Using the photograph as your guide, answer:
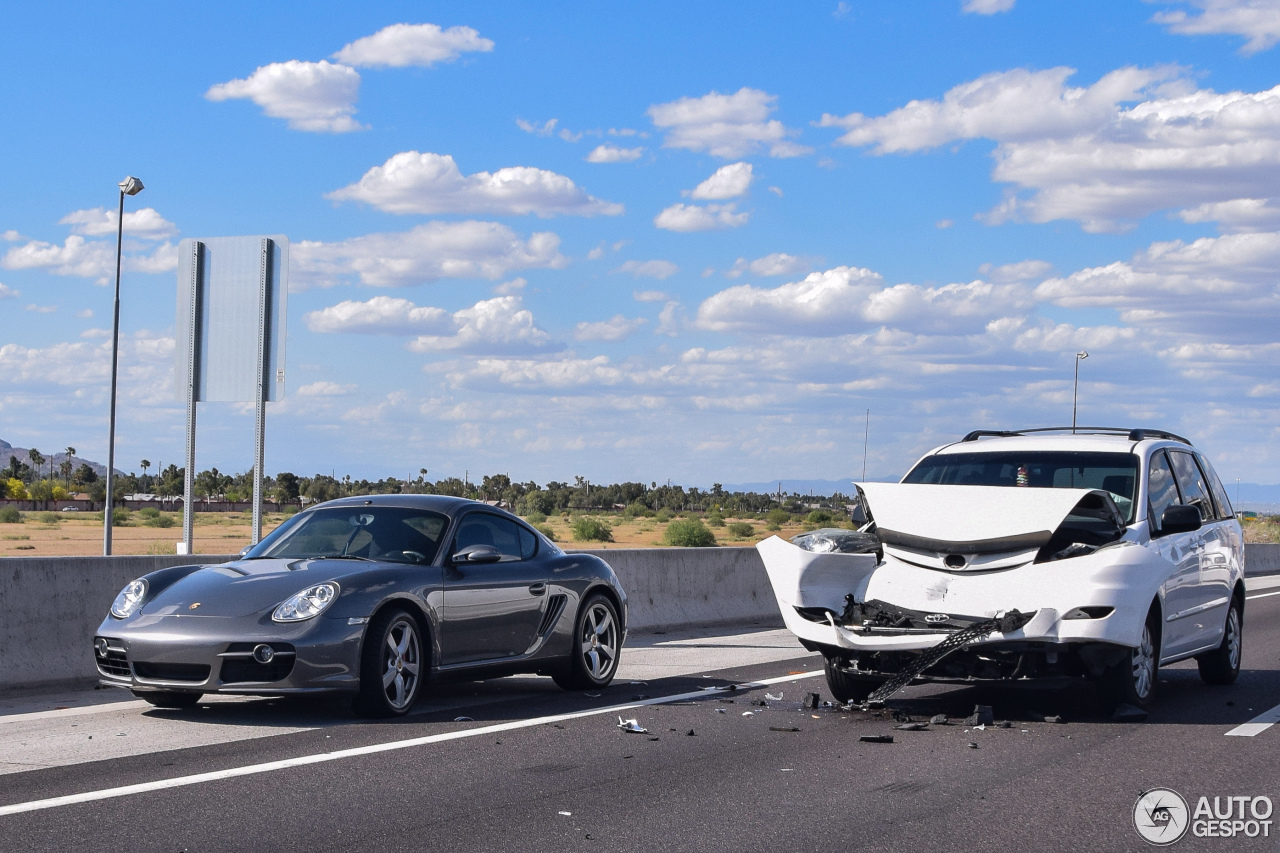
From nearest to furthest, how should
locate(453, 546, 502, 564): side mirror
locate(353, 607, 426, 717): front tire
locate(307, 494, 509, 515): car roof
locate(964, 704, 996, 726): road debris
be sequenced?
locate(353, 607, 426, 717): front tire < locate(964, 704, 996, 726): road debris < locate(453, 546, 502, 564): side mirror < locate(307, 494, 509, 515): car roof

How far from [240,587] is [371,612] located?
870 millimetres

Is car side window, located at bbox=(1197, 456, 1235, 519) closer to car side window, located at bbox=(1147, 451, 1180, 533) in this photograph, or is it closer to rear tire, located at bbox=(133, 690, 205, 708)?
car side window, located at bbox=(1147, 451, 1180, 533)

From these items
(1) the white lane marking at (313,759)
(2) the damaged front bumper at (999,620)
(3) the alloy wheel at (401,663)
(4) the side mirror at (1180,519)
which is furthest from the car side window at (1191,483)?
(3) the alloy wheel at (401,663)

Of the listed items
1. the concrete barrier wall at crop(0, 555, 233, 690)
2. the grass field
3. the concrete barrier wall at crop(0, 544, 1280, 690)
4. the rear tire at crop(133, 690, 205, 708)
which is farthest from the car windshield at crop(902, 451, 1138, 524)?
the grass field

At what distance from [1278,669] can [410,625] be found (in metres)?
8.26

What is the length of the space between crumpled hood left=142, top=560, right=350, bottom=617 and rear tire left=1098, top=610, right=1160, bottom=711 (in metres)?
4.97

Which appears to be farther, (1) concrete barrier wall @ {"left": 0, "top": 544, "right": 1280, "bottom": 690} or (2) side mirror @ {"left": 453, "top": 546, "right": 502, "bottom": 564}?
(1) concrete barrier wall @ {"left": 0, "top": 544, "right": 1280, "bottom": 690}

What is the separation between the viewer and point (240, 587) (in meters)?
8.80

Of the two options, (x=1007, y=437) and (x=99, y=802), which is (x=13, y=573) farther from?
(x=1007, y=437)

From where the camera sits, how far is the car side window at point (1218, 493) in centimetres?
1154

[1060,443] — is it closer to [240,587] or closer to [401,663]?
[401,663]

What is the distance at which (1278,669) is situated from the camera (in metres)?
12.8

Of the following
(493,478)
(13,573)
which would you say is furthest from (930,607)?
(493,478)

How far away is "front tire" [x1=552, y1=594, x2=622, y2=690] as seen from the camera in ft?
34.3
